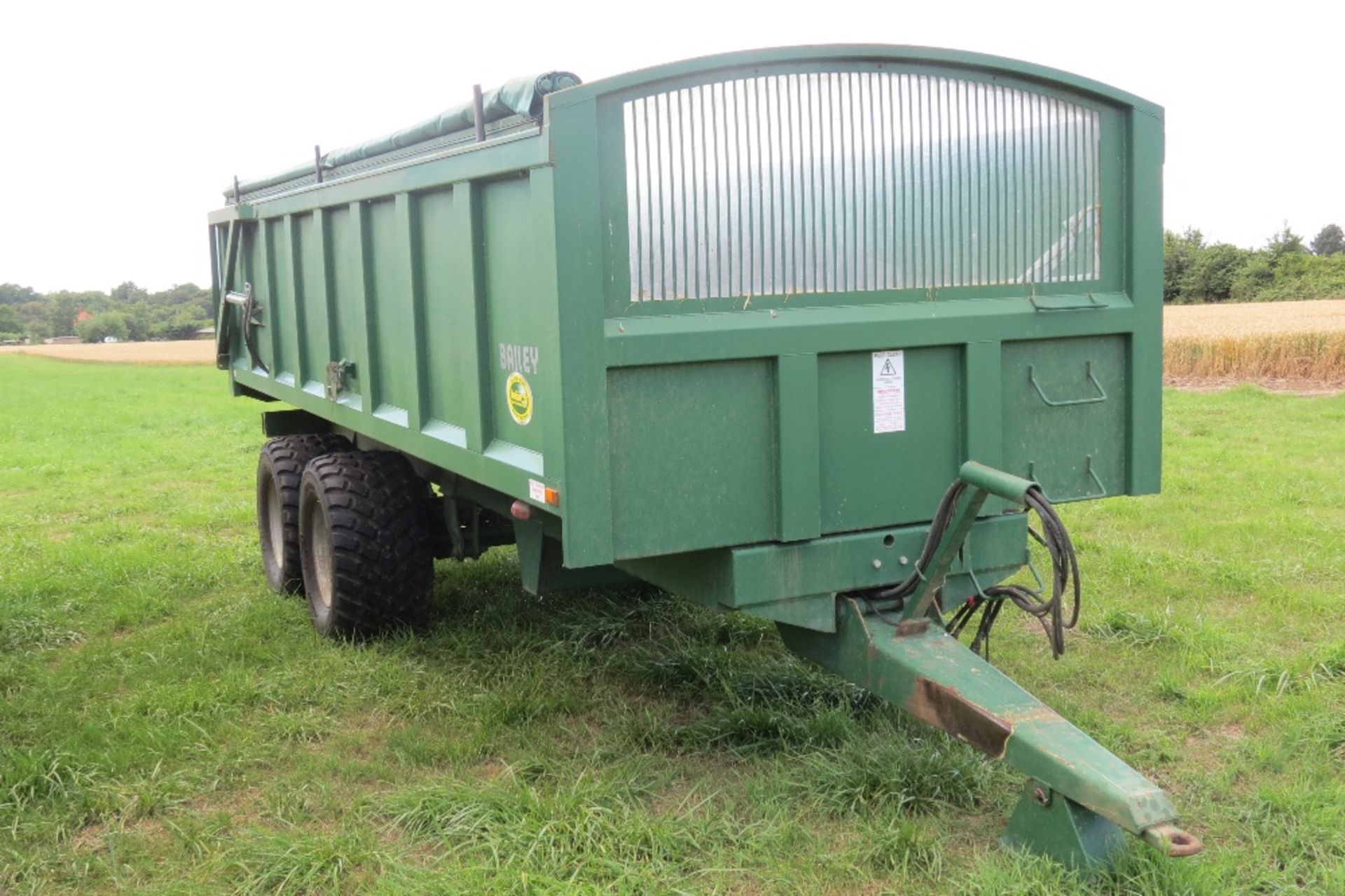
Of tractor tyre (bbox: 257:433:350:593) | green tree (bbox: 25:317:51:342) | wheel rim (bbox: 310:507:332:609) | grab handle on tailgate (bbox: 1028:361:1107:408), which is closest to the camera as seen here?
grab handle on tailgate (bbox: 1028:361:1107:408)

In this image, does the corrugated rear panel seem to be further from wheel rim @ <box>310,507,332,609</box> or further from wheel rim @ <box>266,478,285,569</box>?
wheel rim @ <box>266,478,285,569</box>

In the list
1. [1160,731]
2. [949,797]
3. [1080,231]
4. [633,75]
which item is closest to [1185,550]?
[1160,731]

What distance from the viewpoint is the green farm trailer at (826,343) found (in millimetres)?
3814

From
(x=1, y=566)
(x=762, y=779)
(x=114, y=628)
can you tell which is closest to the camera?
(x=762, y=779)

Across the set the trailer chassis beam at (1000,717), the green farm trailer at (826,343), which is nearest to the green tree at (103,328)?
the green farm trailer at (826,343)

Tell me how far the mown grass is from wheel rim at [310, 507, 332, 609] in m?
0.20

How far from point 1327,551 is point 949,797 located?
13.7ft

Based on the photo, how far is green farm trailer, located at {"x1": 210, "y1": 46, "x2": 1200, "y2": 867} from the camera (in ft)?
12.5

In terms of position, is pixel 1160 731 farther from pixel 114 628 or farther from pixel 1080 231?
pixel 114 628

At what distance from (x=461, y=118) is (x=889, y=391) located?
186cm

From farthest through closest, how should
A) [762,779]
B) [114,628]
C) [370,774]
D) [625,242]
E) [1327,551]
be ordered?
1. [1327,551]
2. [114,628]
3. [370,774]
4. [762,779]
5. [625,242]

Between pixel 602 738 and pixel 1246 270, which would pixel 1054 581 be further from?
pixel 1246 270

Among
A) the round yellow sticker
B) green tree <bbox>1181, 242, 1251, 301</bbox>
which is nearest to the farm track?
the round yellow sticker

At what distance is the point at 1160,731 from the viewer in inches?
187
